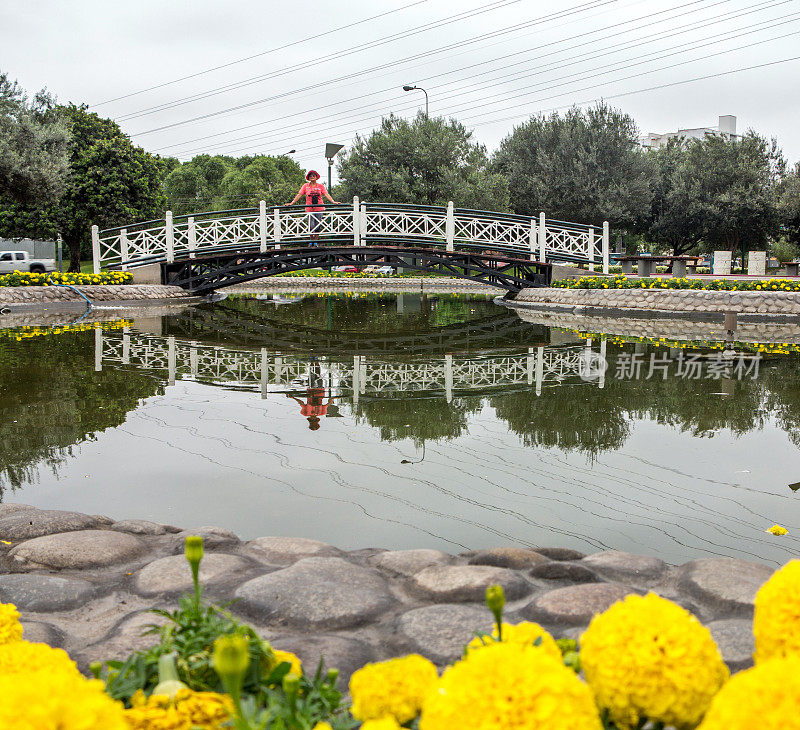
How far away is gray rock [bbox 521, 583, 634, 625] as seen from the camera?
2.62 m

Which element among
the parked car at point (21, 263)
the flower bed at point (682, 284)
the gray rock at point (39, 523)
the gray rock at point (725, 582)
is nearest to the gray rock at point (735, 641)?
the gray rock at point (725, 582)

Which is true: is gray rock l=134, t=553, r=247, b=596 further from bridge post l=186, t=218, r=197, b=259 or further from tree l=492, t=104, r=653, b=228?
tree l=492, t=104, r=653, b=228

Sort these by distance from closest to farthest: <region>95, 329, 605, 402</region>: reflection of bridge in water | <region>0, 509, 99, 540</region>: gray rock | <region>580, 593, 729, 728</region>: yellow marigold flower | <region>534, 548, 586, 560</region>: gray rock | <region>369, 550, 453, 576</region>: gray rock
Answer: <region>580, 593, 729, 728</region>: yellow marigold flower < <region>369, 550, 453, 576</region>: gray rock < <region>534, 548, 586, 560</region>: gray rock < <region>0, 509, 99, 540</region>: gray rock < <region>95, 329, 605, 402</region>: reflection of bridge in water

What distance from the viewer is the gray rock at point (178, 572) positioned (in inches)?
115

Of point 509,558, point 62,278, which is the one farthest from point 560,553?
point 62,278

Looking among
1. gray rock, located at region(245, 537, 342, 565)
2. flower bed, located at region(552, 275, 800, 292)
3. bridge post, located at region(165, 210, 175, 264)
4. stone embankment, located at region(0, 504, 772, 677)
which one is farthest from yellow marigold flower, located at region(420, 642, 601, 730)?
bridge post, located at region(165, 210, 175, 264)

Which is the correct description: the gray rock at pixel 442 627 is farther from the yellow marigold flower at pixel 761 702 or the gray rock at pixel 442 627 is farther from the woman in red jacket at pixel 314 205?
the woman in red jacket at pixel 314 205

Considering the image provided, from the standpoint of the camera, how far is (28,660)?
4.15ft

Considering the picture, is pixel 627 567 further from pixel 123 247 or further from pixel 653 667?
pixel 123 247

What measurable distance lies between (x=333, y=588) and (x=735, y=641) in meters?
1.39

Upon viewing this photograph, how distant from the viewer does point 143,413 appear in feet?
23.7

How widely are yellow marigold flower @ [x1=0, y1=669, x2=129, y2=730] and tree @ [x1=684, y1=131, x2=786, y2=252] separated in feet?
140

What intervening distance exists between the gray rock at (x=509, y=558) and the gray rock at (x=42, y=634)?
1.68 m

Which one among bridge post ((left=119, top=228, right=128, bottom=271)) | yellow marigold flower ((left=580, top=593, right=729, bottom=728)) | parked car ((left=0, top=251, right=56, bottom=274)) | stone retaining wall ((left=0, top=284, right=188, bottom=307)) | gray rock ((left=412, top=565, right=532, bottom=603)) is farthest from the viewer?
parked car ((left=0, top=251, right=56, bottom=274))
